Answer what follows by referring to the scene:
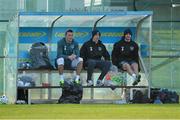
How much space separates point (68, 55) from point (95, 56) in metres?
0.72

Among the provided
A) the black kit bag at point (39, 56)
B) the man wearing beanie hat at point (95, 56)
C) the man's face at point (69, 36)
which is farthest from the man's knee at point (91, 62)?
the black kit bag at point (39, 56)

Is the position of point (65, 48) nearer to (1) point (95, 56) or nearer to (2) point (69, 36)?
(2) point (69, 36)

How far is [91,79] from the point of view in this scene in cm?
1727

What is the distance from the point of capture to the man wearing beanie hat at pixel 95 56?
1725 cm

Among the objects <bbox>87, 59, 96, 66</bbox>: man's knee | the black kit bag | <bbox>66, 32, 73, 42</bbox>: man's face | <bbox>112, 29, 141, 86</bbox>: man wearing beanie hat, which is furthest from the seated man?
<bbox>112, 29, 141, 86</bbox>: man wearing beanie hat

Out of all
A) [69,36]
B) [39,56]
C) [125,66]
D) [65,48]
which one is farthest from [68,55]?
[125,66]

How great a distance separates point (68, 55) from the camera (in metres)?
17.4

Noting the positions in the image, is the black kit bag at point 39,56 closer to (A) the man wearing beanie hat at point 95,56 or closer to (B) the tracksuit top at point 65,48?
(B) the tracksuit top at point 65,48

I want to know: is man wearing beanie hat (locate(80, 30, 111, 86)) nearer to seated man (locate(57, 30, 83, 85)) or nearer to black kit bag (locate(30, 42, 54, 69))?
seated man (locate(57, 30, 83, 85))

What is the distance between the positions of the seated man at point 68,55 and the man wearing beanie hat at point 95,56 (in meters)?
0.24

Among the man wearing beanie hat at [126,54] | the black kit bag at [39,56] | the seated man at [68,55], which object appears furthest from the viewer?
the black kit bag at [39,56]

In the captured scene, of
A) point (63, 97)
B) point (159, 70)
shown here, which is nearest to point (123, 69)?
point (63, 97)

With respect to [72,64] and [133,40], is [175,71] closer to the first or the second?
[133,40]

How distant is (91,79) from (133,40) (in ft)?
6.40
